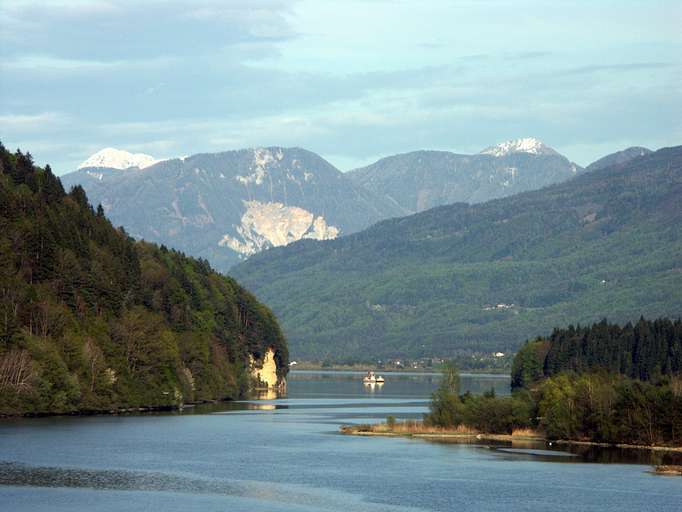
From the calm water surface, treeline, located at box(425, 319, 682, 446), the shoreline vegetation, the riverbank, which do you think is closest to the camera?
the calm water surface

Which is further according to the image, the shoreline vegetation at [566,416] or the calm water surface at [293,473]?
the shoreline vegetation at [566,416]

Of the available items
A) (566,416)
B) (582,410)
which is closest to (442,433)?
(566,416)

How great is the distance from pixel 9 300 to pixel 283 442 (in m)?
43.9

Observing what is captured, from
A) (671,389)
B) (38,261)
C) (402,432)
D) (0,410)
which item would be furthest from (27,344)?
(671,389)

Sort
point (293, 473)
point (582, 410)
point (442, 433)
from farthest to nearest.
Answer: point (442, 433)
point (582, 410)
point (293, 473)

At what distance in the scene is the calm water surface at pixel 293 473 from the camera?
10981 centimetres

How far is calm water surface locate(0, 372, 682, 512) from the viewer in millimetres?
109812

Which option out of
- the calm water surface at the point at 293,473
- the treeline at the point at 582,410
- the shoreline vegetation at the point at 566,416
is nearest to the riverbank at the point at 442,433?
the shoreline vegetation at the point at 566,416

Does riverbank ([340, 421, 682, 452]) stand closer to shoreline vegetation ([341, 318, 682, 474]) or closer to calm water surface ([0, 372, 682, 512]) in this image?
shoreline vegetation ([341, 318, 682, 474])

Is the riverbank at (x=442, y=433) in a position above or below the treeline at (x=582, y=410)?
below

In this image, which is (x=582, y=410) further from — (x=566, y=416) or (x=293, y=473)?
(x=293, y=473)

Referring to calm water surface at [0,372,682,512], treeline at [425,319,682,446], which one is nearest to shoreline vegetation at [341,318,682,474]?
treeline at [425,319,682,446]

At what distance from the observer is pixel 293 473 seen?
128625mm

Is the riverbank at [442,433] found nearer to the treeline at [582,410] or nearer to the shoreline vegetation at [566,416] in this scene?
the shoreline vegetation at [566,416]
